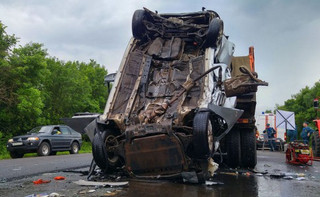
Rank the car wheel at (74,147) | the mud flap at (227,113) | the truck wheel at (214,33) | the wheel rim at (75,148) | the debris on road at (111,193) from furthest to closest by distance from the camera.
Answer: the wheel rim at (75,148) < the car wheel at (74,147) < the truck wheel at (214,33) < the mud flap at (227,113) < the debris on road at (111,193)

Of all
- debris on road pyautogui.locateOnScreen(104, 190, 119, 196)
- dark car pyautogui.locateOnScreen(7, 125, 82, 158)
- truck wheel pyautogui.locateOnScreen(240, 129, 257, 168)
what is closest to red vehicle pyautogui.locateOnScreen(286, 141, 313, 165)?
truck wheel pyautogui.locateOnScreen(240, 129, 257, 168)

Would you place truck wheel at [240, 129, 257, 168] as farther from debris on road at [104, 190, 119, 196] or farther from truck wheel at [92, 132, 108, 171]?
debris on road at [104, 190, 119, 196]

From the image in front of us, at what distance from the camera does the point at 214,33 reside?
21.1ft

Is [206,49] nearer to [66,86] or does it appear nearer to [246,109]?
[246,109]

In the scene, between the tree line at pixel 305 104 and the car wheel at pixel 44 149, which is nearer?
the car wheel at pixel 44 149

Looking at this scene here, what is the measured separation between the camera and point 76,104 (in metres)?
36.2

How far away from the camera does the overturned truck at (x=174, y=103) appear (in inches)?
203

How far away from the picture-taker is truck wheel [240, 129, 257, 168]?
7594 millimetres

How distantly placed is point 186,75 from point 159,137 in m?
1.77

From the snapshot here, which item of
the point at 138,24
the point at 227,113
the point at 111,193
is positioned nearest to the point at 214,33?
the point at 138,24

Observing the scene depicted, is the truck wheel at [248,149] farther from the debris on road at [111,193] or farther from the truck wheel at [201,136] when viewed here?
the debris on road at [111,193]

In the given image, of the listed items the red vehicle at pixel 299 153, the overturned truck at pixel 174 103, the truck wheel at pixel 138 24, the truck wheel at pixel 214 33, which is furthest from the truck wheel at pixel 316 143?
the truck wheel at pixel 138 24

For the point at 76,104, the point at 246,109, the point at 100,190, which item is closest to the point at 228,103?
the point at 246,109

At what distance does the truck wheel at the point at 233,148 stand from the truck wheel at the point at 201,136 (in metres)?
2.64
